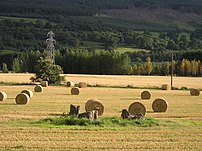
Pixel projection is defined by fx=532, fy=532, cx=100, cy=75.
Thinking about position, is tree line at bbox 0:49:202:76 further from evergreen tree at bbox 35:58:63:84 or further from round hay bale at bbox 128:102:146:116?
round hay bale at bbox 128:102:146:116

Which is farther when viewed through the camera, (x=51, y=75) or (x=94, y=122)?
(x=51, y=75)

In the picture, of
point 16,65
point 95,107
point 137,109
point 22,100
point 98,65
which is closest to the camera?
point 137,109

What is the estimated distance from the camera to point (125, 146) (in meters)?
20.8

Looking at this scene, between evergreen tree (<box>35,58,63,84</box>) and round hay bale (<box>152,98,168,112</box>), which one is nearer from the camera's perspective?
round hay bale (<box>152,98,168,112</box>)

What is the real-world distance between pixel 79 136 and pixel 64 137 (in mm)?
732

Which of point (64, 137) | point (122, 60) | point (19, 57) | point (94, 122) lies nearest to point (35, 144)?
point (64, 137)

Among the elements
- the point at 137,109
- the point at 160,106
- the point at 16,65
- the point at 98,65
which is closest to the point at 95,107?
the point at 137,109

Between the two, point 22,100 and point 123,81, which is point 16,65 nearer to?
point 123,81

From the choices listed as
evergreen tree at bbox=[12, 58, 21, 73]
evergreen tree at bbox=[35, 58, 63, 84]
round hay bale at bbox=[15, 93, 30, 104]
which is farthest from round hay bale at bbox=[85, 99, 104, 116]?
evergreen tree at bbox=[12, 58, 21, 73]

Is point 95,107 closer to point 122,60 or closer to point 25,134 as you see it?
point 25,134

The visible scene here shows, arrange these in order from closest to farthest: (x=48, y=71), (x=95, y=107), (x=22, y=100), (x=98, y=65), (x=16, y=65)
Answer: (x=95, y=107), (x=22, y=100), (x=48, y=71), (x=98, y=65), (x=16, y=65)

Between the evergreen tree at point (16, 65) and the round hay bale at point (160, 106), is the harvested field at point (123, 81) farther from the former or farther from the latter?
the round hay bale at point (160, 106)

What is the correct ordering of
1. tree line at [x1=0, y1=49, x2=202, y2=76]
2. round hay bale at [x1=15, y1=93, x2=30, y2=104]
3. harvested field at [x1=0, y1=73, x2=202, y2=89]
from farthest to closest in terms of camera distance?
tree line at [x1=0, y1=49, x2=202, y2=76] < harvested field at [x1=0, y1=73, x2=202, y2=89] < round hay bale at [x1=15, y1=93, x2=30, y2=104]

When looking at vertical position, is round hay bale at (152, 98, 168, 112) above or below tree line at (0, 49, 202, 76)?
below
